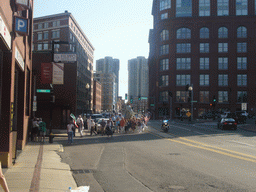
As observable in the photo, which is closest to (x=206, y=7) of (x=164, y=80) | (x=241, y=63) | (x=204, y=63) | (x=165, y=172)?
(x=204, y=63)

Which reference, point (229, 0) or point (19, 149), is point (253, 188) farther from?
point (229, 0)

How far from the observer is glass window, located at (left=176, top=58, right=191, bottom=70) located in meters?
80.9

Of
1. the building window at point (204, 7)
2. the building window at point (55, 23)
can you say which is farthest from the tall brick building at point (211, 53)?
the building window at point (55, 23)

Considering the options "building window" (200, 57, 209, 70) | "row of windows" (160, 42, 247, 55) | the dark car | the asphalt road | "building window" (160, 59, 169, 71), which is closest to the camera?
the asphalt road

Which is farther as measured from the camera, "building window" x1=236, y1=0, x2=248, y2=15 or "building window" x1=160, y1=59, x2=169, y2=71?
"building window" x1=160, y1=59, x2=169, y2=71

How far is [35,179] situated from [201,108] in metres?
73.0

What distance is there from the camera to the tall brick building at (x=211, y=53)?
78.9 metres

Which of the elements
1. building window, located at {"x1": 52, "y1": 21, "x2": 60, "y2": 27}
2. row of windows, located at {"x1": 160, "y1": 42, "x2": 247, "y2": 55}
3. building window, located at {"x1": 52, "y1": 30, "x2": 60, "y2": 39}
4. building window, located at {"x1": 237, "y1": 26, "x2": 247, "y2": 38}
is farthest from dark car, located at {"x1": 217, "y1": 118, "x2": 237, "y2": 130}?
building window, located at {"x1": 52, "y1": 21, "x2": 60, "y2": 27}

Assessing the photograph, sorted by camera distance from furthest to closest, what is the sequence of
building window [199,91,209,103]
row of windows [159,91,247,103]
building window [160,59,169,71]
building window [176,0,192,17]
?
building window [160,59,169,71] → building window [176,0,192,17] → building window [199,91,209,103] → row of windows [159,91,247,103]

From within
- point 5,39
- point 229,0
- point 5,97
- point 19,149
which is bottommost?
point 19,149

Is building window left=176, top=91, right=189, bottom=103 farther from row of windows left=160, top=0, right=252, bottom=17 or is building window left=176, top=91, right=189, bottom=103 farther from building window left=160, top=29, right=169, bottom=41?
row of windows left=160, top=0, right=252, bottom=17

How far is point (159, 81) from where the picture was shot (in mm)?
84938

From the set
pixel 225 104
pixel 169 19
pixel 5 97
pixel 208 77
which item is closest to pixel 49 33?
pixel 169 19

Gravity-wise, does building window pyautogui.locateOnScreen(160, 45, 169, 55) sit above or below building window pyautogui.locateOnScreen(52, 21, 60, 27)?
below
